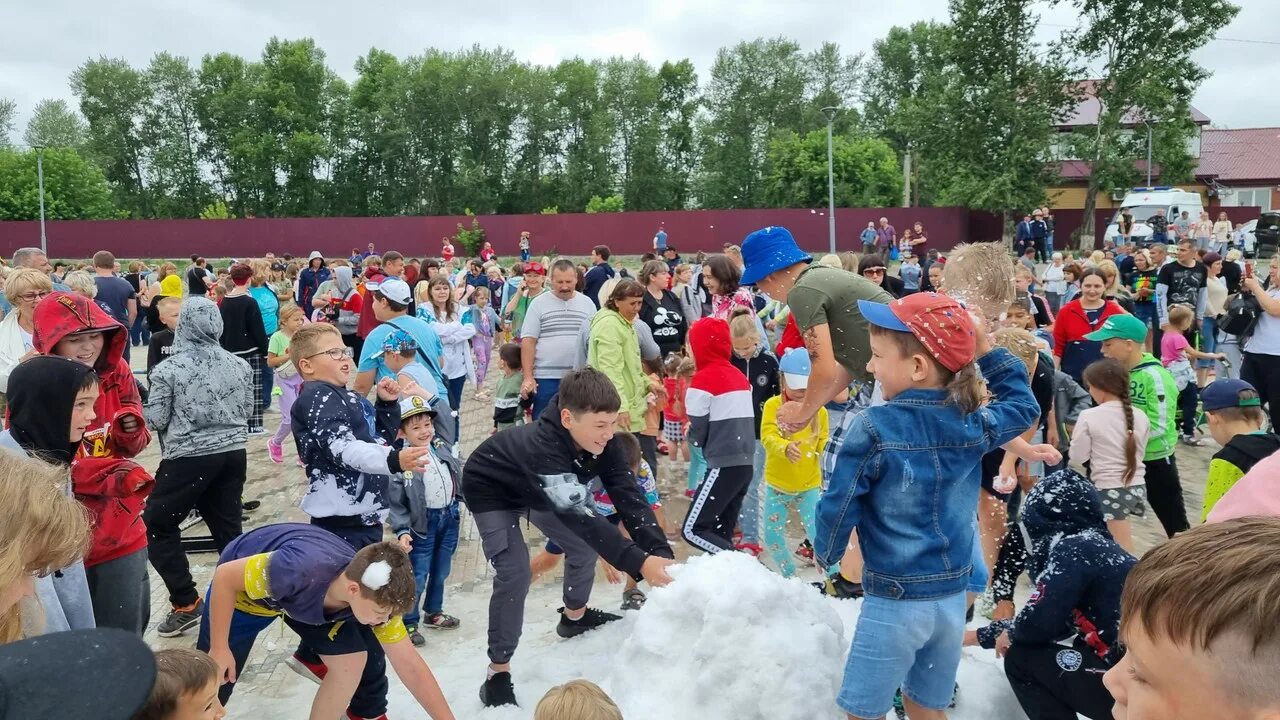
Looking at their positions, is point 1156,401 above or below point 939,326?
below

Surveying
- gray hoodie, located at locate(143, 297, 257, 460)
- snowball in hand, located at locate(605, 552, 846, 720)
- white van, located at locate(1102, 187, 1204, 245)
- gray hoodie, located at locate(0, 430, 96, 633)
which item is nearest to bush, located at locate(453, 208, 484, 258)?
white van, located at locate(1102, 187, 1204, 245)

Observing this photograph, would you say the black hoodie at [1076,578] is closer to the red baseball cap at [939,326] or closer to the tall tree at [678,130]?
the red baseball cap at [939,326]

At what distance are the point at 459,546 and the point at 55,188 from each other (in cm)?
5273

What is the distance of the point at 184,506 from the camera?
5.21 meters

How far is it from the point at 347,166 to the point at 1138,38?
4325 cm

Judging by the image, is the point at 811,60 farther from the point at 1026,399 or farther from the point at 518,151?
the point at 1026,399

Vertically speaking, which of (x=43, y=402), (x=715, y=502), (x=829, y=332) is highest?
(x=829, y=332)

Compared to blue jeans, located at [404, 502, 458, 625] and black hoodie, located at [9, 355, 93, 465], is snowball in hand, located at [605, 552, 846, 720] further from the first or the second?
black hoodie, located at [9, 355, 93, 465]

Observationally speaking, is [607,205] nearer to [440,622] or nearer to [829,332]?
[440,622]

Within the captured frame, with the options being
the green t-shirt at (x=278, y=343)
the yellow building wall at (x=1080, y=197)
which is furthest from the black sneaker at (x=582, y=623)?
the yellow building wall at (x=1080, y=197)

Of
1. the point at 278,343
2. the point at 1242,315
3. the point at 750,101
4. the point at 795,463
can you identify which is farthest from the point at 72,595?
the point at 750,101

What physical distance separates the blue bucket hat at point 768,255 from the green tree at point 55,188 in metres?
53.5

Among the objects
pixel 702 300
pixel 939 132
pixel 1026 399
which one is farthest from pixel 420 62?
pixel 1026 399

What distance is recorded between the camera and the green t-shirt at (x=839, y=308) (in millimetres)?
4273
